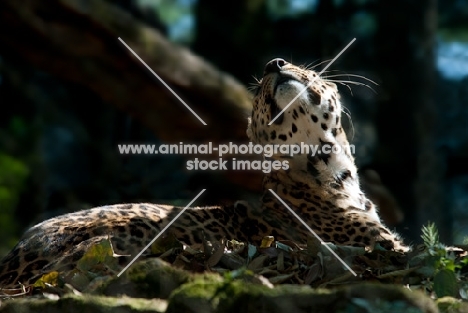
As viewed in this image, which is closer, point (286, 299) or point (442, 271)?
point (286, 299)

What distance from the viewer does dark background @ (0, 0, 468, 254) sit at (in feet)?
36.2

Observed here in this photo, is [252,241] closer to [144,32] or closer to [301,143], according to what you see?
[301,143]

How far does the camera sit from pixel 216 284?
128 inches

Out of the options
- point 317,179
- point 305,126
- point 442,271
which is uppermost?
point 305,126

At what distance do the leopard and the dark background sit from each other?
8.97 ft

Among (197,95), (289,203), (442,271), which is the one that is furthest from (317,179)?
(197,95)

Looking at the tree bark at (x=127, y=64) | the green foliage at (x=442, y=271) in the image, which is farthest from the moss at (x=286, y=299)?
the tree bark at (x=127, y=64)

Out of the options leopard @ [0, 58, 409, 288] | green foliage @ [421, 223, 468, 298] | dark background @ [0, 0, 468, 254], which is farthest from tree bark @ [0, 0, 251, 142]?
green foliage @ [421, 223, 468, 298]

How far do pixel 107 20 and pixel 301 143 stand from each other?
4560 millimetres

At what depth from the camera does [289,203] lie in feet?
22.2

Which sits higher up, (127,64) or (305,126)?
(127,64)

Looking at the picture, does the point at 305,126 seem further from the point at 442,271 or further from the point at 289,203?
the point at 442,271

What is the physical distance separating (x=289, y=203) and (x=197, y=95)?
464 centimetres

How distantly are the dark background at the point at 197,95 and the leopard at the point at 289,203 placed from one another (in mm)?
2734
